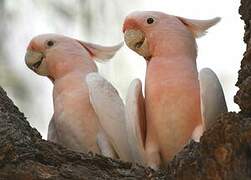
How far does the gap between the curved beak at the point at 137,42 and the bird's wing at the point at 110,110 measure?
0.70 feet

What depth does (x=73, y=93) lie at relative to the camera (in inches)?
114

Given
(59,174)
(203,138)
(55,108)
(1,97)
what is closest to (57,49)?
(55,108)

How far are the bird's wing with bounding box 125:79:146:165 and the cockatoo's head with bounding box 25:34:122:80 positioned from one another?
1.54 feet

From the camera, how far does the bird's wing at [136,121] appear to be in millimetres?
2572

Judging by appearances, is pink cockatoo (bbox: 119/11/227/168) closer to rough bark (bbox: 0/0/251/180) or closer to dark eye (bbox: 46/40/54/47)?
dark eye (bbox: 46/40/54/47)

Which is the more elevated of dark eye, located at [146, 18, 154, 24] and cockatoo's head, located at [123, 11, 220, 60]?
dark eye, located at [146, 18, 154, 24]

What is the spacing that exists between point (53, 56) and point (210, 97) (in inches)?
38.7

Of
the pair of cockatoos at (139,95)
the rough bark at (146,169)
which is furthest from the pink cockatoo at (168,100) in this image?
the rough bark at (146,169)

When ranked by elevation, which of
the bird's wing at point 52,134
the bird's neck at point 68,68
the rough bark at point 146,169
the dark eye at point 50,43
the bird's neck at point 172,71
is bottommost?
the rough bark at point 146,169

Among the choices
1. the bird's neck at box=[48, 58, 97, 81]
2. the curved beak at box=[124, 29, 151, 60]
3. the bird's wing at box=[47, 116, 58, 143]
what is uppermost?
the curved beak at box=[124, 29, 151, 60]

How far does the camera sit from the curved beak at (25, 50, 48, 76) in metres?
2.99

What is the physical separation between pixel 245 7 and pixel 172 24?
1150 mm

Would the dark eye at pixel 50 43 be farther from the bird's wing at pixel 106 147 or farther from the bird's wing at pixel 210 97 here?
the bird's wing at pixel 210 97

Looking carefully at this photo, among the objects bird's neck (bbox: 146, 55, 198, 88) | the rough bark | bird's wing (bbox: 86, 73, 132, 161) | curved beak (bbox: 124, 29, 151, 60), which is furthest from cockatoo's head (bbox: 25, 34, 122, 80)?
the rough bark
